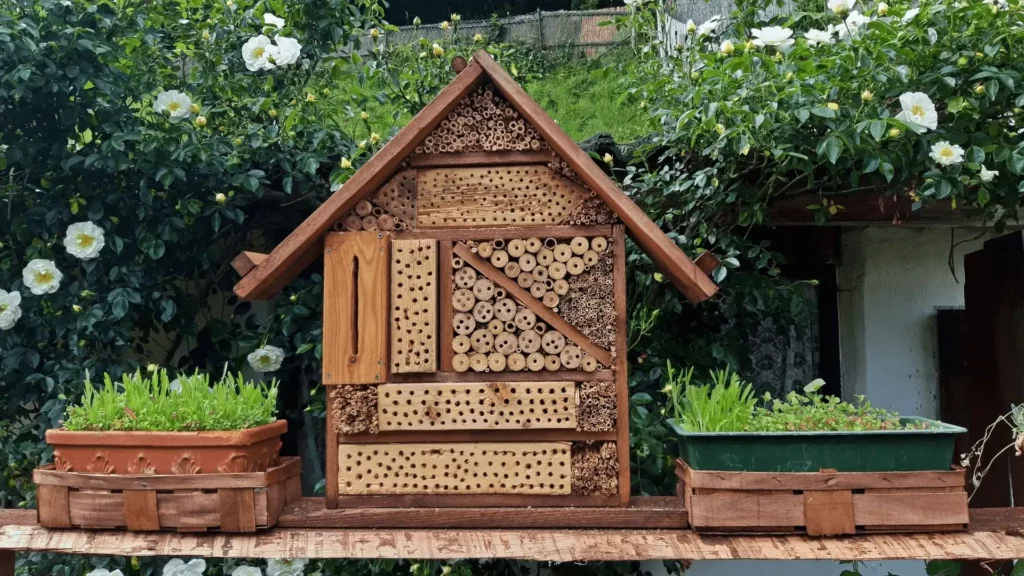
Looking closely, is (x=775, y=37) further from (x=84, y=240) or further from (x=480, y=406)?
(x=84, y=240)

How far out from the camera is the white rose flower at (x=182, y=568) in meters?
2.30

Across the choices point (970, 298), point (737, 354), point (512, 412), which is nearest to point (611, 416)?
point (512, 412)

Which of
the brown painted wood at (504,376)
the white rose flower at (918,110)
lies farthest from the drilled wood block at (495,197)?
the white rose flower at (918,110)

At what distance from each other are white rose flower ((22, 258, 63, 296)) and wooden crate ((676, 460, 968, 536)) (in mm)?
2139

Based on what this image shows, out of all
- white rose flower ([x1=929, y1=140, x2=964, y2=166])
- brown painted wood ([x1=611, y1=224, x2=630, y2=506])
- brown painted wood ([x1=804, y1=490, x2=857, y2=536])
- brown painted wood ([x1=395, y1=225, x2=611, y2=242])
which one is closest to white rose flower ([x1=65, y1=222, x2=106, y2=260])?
brown painted wood ([x1=395, y1=225, x2=611, y2=242])

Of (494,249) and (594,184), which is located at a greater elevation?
(594,184)

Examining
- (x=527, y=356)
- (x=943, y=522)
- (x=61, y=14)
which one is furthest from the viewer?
(x=61, y=14)

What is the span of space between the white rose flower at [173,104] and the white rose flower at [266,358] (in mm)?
815

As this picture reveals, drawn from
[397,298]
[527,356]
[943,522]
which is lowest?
[943,522]

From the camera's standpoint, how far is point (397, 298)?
5.72ft

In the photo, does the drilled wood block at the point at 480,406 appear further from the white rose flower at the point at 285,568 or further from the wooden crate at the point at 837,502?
the white rose flower at the point at 285,568

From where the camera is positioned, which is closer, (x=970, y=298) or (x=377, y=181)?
(x=377, y=181)

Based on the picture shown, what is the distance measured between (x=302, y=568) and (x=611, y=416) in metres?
1.37

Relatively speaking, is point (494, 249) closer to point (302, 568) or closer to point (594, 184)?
point (594, 184)
